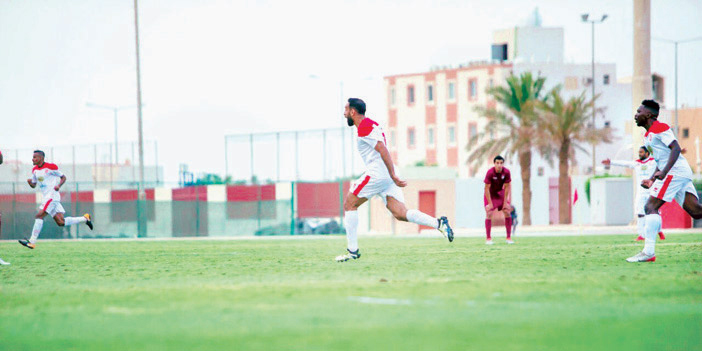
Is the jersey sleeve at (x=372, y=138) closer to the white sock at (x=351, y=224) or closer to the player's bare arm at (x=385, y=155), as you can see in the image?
the player's bare arm at (x=385, y=155)

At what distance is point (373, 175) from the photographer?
473 inches

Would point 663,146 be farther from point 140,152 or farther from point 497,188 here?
point 140,152

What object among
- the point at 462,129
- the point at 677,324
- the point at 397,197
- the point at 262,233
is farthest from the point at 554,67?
the point at 677,324

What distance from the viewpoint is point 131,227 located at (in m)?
46.9

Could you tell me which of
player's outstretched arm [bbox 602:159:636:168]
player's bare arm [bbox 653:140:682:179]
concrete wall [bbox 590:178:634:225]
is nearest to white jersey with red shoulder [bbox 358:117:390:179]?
player's outstretched arm [bbox 602:159:636:168]

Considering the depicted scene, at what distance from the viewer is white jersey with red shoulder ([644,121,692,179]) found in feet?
36.0

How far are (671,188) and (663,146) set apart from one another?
0.48 meters

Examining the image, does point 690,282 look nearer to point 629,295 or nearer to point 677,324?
point 629,295

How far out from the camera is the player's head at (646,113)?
36.4 ft

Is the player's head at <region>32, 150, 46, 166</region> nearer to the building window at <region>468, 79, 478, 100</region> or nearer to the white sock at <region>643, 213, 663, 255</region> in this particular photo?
the white sock at <region>643, 213, 663, 255</region>

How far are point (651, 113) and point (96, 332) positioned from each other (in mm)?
7426

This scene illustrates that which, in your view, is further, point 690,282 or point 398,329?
point 690,282

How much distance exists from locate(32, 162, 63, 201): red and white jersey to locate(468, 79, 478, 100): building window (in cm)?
7046

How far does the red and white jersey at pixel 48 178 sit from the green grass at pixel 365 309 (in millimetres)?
8411
